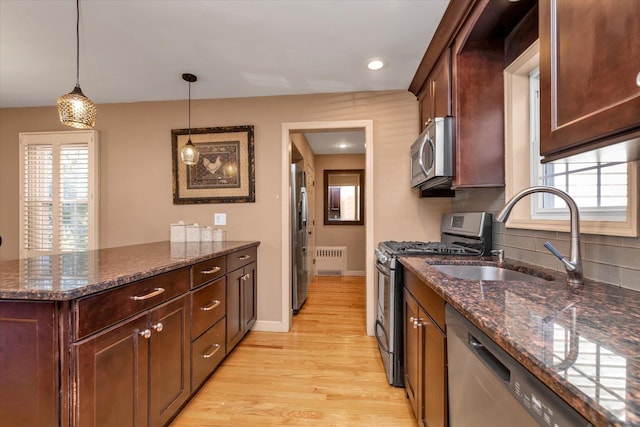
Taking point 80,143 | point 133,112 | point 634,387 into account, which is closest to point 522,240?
point 634,387

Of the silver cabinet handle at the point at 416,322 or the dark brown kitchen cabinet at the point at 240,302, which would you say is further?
the dark brown kitchen cabinet at the point at 240,302

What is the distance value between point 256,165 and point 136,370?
6.65ft

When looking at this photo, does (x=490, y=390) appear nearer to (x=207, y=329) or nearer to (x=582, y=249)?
(x=582, y=249)

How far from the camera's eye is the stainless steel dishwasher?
1.63 ft

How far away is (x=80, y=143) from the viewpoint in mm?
2947

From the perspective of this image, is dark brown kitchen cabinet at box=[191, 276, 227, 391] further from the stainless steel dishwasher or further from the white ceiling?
the white ceiling

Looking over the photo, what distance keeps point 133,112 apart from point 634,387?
379cm

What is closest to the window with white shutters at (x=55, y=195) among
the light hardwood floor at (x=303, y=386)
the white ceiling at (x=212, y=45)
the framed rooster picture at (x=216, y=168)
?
the white ceiling at (x=212, y=45)

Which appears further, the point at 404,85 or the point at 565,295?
the point at 404,85

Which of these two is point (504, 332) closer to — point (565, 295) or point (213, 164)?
point (565, 295)

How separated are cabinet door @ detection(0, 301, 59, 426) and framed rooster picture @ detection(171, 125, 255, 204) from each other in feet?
6.52

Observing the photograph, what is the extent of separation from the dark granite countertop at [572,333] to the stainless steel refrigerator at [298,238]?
2.07 metres

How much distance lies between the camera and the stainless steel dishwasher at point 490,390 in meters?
0.50

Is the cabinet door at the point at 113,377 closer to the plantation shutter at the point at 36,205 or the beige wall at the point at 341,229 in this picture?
the plantation shutter at the point at 36,205
